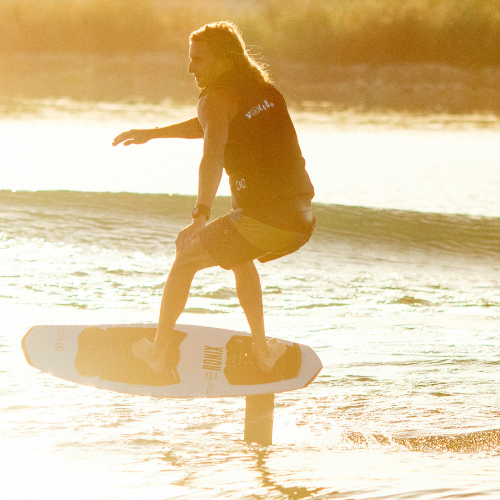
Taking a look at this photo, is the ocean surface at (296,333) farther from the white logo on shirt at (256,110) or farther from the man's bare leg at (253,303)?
the white logo on shirt at (256,110)

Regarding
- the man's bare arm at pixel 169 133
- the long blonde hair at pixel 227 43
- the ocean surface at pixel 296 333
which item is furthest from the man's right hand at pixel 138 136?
the ocean surface at pixel 296 333

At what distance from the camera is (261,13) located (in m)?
50.9

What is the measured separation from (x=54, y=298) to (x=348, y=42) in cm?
4326

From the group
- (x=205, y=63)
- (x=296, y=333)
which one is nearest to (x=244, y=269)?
(x=205, y=63)

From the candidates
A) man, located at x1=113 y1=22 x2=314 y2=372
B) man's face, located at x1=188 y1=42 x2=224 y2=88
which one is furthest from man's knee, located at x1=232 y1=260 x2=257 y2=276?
man's face, located at x1=188 y1=42 x2=224 y2=88

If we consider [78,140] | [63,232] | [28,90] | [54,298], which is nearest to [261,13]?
[28,90]

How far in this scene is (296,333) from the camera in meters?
6.37

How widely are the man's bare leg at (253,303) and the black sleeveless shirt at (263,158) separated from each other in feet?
1.09

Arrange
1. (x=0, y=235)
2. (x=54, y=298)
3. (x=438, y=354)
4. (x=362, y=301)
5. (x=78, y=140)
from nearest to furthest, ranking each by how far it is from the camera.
Result: (x=438, y=354), (x=54, y=298), (x=362, y=301), (x=0, y=235), (x=78, y=140)

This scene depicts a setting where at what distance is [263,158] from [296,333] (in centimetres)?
278

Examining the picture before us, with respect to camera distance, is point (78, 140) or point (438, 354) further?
point (78, 140)

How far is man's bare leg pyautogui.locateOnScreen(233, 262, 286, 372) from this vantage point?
4078 mm

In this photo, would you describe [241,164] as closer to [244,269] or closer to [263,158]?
[263,158]

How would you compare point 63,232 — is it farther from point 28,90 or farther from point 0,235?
point 28,90
